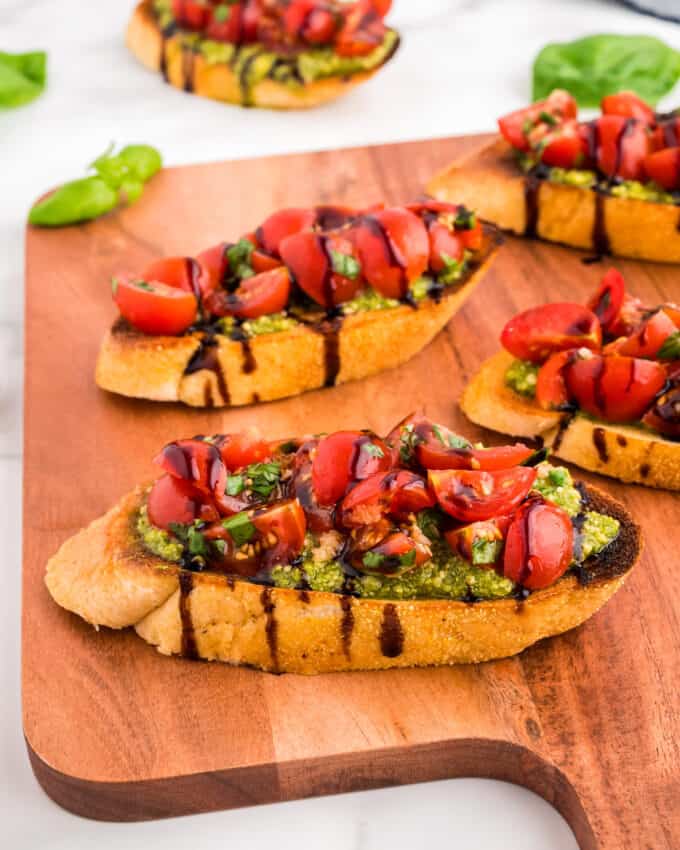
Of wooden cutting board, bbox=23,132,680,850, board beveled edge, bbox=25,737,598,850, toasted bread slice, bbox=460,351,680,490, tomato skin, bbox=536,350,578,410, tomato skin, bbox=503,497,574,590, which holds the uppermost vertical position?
tomato skin, bbox=503,497,574,590

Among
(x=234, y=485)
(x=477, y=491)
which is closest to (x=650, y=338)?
(x=477, y=491)

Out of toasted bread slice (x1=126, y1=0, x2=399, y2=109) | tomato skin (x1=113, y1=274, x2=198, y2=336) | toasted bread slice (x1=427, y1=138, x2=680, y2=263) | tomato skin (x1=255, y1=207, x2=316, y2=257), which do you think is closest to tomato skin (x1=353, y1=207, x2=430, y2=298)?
tomato skin (x1=255, y1=207, x2=316, y2=257)

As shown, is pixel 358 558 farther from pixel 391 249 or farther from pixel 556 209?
A: pixel 556 209

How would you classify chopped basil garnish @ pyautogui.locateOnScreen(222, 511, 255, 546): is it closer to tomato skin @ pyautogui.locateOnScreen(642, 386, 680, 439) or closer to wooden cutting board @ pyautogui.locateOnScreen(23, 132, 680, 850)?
wooden cutting board @ pyautogui.locateOnScreen(23, 132, 680, 850)

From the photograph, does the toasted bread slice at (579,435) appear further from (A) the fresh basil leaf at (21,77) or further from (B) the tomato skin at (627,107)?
(A) the fresh basil leaf at (21,77)

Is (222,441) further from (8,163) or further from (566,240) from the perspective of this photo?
(8,163)

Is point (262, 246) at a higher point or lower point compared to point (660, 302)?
higher

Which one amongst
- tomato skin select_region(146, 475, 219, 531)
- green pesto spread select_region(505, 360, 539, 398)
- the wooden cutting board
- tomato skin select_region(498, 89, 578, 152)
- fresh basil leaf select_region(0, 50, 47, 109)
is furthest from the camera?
fresh basil leaf select_region(0, 50, 47, 109)

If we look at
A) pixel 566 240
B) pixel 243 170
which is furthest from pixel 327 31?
pixel 566 240
